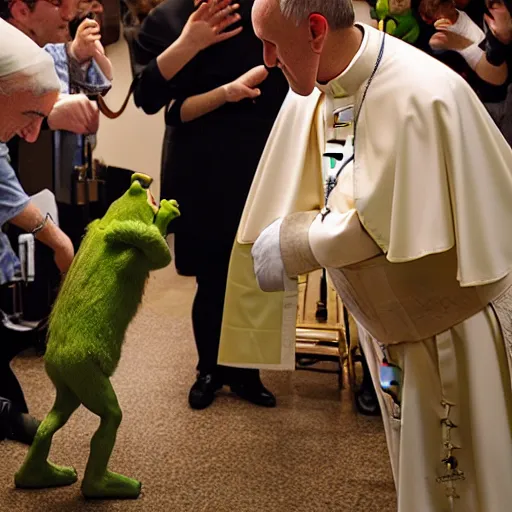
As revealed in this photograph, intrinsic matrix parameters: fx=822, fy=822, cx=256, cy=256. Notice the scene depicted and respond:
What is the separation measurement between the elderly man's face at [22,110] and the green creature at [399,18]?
112cm

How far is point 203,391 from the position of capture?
2607 mm

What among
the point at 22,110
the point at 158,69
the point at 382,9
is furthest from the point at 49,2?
the point at 382,9

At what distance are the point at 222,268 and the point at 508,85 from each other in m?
0.99

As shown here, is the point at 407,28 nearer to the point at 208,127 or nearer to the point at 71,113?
the point at 208,127

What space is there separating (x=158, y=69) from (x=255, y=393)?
1.05m

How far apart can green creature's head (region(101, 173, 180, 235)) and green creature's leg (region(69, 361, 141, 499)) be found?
34cm

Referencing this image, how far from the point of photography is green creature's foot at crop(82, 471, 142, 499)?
1.95 metres

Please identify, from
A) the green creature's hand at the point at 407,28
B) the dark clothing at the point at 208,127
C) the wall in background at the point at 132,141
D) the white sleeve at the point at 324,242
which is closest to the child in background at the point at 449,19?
the green creature's hand at the point at 407,28

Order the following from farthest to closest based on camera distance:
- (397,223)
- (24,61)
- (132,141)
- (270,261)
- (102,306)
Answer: (132,141) → (102,306) → (24,61) → (270,261) → (397,223)

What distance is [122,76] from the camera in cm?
443

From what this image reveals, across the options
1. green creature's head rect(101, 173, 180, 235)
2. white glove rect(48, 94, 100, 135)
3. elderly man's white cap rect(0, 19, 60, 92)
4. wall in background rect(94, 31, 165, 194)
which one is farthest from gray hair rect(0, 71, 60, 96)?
wall in background rect(94, 31, 165, 194)

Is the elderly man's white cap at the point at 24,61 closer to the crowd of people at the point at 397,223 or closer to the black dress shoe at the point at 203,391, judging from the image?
the crowd of people at the point at 397,223

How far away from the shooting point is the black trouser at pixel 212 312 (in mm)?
2521

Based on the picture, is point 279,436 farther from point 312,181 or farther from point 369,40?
point 369,40
